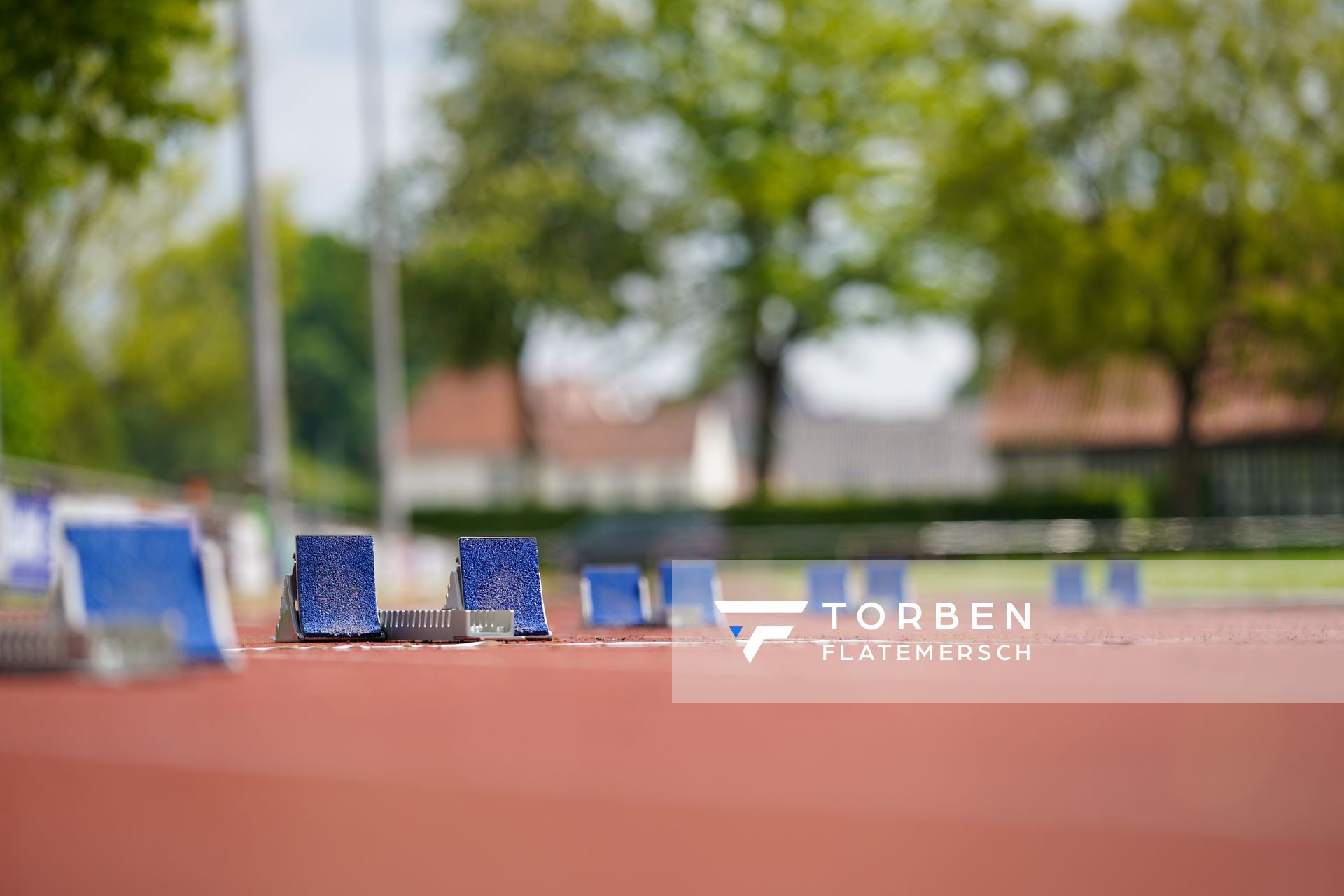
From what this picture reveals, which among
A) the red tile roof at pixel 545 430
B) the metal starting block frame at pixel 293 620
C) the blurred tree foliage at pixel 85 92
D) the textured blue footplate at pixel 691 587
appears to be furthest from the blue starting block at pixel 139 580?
the red tile roof at pixel 545 430

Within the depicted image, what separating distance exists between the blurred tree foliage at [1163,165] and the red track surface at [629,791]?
118ft

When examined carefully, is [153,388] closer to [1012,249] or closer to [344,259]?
[1012,249]

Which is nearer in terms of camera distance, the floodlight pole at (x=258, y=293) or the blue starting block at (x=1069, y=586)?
the blue starting block at (x=1069, y=586)

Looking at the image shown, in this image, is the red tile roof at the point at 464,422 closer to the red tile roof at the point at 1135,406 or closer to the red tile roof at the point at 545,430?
the red tile roof at the point at 545,430

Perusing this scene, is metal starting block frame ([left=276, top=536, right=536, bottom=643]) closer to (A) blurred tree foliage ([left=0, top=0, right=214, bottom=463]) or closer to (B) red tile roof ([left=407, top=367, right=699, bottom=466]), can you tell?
(A) blurred tree foliage ([left=0, top=0, right=214, bottom=463])

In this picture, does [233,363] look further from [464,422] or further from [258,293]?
[464,422]

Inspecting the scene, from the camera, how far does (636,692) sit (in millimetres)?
14688

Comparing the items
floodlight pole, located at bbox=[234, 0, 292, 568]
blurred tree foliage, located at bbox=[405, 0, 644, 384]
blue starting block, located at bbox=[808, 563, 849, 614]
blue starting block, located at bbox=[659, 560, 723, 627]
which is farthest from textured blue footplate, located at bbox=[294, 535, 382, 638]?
blurred tree foliage, located at bbox=[405, 0, 644, 384]

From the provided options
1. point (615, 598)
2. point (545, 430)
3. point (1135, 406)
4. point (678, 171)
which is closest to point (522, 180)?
point (678, 171)

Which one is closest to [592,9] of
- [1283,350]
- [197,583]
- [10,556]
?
[1283,350]

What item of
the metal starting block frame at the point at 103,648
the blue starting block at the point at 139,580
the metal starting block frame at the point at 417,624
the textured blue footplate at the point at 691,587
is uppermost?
the blue starting block at the point at 139,580

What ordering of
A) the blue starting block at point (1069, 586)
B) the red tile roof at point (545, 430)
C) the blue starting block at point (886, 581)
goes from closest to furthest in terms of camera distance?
the blue starting block at point (886, 581) → the blue starting block at point (1069, 586) → the red tile roof at point (545, 430)

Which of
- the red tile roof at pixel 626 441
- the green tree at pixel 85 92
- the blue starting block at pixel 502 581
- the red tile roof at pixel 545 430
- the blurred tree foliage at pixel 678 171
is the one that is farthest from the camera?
the red tile roof at pixel 545 430

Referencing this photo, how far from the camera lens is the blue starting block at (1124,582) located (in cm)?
2750
